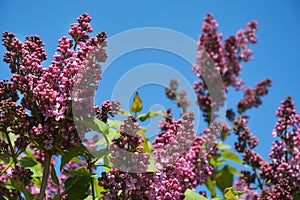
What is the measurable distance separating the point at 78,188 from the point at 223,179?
2708mm

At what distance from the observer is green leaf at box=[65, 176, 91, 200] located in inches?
102

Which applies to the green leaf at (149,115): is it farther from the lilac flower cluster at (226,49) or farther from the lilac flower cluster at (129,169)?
the lilac flower cluster at (226,49)

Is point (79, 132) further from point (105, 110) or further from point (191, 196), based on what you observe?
point (191, 196)

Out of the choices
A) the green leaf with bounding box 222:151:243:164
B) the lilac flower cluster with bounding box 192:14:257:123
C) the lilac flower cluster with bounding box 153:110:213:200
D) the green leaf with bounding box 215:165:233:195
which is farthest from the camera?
the lilac flower cluster with bounding box 192:14:257:123

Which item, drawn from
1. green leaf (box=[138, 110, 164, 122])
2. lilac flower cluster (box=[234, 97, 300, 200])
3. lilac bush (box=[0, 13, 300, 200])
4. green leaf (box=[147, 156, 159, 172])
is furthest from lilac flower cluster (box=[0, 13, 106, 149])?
lilac flower cluster (box=[234, 97, 300, 200])

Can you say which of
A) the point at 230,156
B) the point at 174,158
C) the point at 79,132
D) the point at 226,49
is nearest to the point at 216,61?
the point at 226,49

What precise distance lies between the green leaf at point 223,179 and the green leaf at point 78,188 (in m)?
2.58

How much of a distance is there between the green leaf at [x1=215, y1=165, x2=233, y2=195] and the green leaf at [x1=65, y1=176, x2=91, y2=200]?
2.58m

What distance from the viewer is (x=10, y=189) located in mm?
2832

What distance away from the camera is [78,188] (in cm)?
262

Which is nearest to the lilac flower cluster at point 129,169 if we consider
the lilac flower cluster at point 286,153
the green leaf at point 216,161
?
the lilac flower cluster at point 286,153

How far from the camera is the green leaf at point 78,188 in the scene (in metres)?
2.58

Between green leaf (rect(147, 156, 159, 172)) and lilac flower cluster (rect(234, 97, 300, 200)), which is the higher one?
lilac flower cluster (rect(234, 97, 300, 200))

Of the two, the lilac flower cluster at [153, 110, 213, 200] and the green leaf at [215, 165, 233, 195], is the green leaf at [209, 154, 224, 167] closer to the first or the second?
the green leaf at [215, 165, 233, 195]
